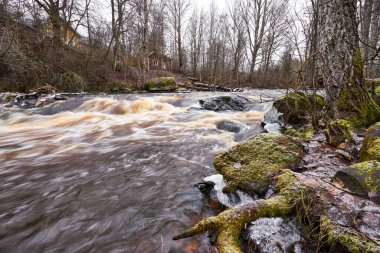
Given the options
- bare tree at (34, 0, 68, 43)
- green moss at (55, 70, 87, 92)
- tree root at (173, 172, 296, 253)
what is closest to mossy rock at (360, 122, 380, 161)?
tree root at (173, 172, 296, 253)

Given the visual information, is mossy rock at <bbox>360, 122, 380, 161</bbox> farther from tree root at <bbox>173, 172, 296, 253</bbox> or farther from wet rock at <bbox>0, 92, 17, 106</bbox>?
wet rock at <bbox>0, 92, 17, 106</bbox>

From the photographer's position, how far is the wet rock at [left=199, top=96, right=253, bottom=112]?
802 cm

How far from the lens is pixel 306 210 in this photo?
175cm

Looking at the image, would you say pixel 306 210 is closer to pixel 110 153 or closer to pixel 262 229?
pixel 262 229

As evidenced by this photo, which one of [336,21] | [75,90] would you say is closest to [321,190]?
[336,21]

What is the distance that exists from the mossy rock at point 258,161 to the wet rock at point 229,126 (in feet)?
7.94

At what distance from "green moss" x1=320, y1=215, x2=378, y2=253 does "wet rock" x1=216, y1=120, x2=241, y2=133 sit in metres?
3.87

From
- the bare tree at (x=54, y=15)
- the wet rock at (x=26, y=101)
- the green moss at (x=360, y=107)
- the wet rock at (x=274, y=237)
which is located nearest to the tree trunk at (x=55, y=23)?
the bare tree at (x=54, y=15)

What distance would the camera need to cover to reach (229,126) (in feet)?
18.6

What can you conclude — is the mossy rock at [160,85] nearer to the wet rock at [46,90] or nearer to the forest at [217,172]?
the wet rock at [46,90]

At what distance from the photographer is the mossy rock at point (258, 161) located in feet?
7.89

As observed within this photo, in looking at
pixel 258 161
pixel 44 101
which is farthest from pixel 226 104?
Result: pixel 44 101

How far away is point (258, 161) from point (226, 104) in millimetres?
5599

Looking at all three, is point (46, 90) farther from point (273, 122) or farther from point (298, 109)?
point (298, 109)
